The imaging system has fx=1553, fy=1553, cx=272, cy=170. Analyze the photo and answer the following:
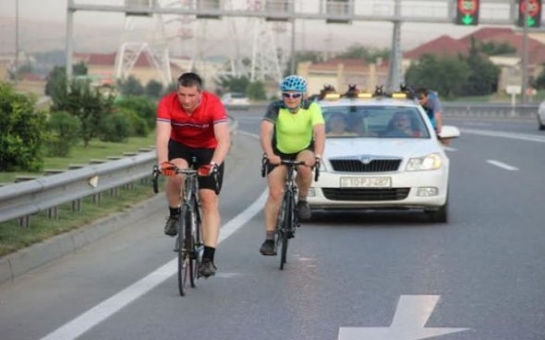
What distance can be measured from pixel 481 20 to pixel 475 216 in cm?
4600

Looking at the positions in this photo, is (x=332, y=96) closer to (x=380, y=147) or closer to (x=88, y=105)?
(x=380, y=147)

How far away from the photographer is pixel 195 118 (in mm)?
12008

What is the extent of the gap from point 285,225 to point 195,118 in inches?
78.3

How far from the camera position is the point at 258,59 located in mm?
171875

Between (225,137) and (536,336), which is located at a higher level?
(225,137)

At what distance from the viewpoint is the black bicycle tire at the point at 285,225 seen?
44.2 ft

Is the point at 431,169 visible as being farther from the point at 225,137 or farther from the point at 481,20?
the point at 481,20

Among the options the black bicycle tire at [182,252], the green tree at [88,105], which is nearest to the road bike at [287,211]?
the black bicycle tire at [182,252]

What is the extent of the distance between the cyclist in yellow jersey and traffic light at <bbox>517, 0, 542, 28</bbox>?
50706 mm

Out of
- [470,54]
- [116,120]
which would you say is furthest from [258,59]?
[116,120]

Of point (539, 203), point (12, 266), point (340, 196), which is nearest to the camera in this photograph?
point (12, 266)

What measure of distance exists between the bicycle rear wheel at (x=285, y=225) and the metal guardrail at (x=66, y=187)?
7.45ft

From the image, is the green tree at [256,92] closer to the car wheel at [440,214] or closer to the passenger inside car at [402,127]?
the passenger inside car at [402,127]

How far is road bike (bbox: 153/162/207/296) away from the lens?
11680 millimetres
